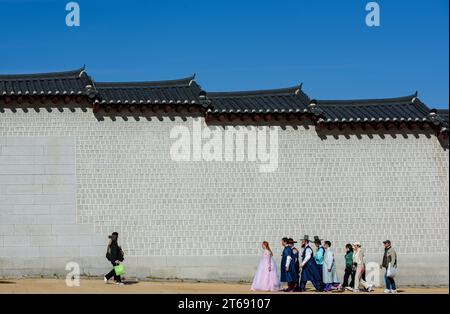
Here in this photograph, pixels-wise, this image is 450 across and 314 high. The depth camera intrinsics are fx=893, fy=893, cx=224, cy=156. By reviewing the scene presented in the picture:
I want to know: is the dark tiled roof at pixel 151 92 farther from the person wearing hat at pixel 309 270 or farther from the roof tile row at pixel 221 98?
the person wearing hat at pixel 309 270

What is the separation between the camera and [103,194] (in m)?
25.4

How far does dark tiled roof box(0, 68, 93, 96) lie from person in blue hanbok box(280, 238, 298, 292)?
707 cm

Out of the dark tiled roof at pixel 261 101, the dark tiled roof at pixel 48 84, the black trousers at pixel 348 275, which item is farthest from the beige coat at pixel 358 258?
the dark tiled roof at pixel 48 84

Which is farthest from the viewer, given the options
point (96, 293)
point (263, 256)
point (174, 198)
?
point (174, 198)

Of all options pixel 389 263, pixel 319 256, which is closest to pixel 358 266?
pixel 389 263

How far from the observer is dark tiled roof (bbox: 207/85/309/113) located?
2606 cm

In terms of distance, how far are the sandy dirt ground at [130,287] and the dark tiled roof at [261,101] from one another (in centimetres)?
A: 506

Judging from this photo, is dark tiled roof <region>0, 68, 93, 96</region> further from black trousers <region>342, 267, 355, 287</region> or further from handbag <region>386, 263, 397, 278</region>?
handbag <region>386, 263, 397, 278</region>

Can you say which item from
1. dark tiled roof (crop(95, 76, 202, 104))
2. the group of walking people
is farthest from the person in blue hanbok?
dark tiled roof (crop(95, 76, 202, 104))

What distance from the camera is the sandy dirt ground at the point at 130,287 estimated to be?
72.3 ft

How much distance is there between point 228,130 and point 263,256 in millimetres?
4008

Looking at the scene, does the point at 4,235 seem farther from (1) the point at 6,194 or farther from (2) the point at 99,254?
(2) the point at 99,254

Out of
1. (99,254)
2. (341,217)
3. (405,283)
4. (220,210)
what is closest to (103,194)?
(99,254)

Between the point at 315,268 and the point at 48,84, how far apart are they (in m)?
9.47
